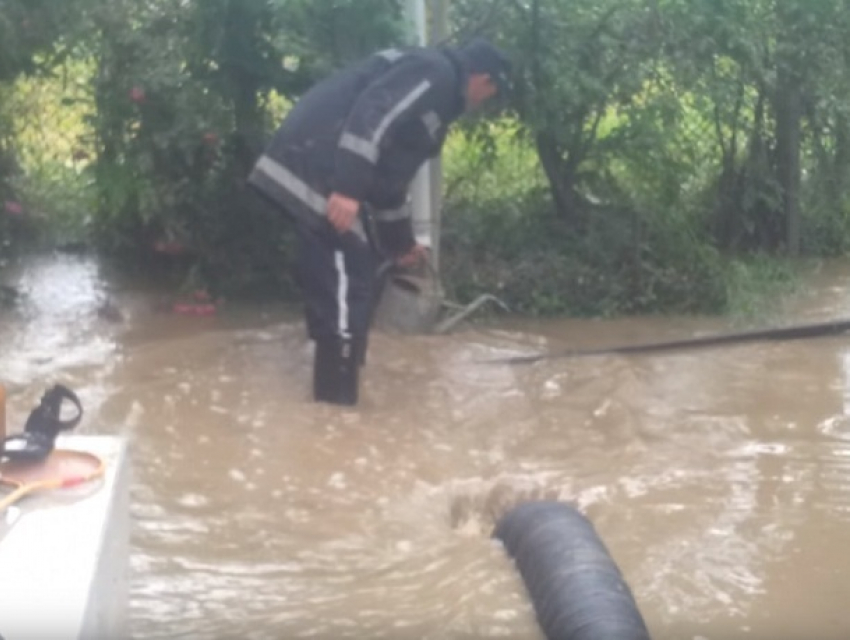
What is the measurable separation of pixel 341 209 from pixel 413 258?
1.12 meters

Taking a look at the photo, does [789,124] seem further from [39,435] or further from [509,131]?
[39,435]

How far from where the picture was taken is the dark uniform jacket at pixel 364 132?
22.7 feet

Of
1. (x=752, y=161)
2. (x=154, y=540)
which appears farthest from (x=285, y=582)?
(x=752, y=161)

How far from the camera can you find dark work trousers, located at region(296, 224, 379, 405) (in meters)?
7.13

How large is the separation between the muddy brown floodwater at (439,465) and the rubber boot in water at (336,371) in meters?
0.12

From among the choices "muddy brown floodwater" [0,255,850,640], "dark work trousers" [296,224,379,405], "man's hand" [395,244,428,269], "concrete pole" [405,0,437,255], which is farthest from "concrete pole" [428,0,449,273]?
"dark work trousers" [296,224,379,405]

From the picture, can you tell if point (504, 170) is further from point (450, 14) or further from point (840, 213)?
point (840, 213)

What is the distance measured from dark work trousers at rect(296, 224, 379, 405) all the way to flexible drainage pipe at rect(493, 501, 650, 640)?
1.81 m

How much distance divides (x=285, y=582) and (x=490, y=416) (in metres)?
2.20

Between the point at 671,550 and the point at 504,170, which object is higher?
the point at 504,170

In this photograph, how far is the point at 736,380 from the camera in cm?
778

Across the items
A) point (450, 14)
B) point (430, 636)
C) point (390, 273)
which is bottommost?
point (430, 636)

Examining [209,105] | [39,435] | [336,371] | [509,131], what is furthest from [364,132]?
[39,435]

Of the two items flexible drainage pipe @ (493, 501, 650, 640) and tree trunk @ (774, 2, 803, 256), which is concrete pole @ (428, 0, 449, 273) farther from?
flexible drainage pipe @ (493, 501, 650, 640)
